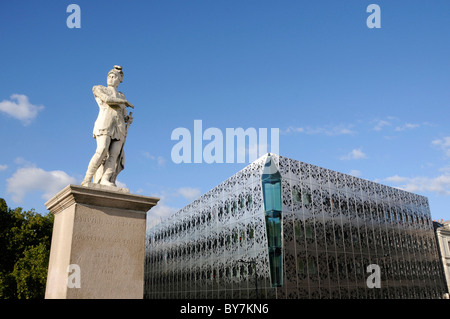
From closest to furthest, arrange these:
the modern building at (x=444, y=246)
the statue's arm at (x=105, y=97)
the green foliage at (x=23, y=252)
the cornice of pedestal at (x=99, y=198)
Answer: the cornice of pedestal at (x=99, y=198), the statue's arm at (x=105, y=97), the green foliage at (x=23, y=252), the modern building at (x=444, y=246)

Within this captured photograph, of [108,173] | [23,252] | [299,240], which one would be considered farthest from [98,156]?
[299,240]

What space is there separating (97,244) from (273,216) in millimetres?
27723

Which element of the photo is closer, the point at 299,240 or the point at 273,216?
the point at 273,216

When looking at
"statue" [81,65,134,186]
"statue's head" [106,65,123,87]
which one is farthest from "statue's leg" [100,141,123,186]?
"statue's head" [106,65,123,87]

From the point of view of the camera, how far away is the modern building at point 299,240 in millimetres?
33406

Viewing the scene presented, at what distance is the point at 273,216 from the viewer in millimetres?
33812

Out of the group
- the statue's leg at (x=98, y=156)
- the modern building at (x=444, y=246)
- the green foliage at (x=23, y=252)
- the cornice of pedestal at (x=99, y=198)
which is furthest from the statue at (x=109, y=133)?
the modern building at (x=444, y=246)

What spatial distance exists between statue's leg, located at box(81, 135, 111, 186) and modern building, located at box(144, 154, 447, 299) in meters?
26.2

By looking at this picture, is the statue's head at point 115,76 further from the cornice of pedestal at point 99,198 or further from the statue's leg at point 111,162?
the cornice of pedestal at point 99,198

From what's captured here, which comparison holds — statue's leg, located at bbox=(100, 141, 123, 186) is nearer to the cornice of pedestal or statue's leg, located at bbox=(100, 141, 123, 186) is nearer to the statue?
the statue

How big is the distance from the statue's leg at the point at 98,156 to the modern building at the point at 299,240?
26.2m

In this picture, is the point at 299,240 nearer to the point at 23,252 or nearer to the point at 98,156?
the point at 23,252

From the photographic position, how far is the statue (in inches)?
316
